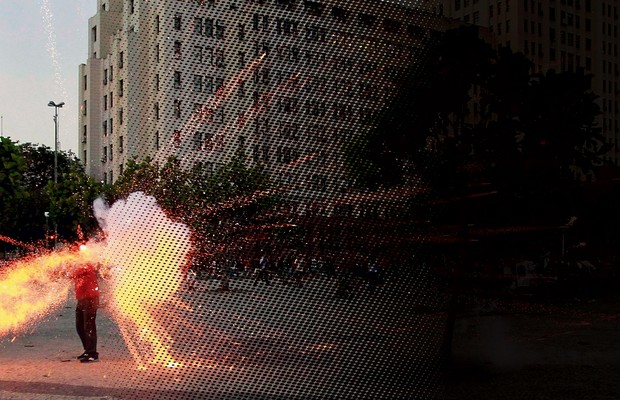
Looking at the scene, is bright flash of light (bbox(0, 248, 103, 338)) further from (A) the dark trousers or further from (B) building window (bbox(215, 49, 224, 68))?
(B) building window (bbox(215, 49, 224, 68))

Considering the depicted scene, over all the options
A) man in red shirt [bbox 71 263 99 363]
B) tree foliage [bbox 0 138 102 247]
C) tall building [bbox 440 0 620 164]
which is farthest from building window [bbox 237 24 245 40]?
tall building [bbox 440 0 620 164]

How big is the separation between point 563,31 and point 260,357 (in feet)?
199

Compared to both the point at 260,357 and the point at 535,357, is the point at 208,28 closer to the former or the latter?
the point at 260,357

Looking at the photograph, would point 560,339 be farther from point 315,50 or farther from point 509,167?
point 315,50

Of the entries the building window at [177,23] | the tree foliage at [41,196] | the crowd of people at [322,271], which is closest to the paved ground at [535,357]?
the crowd of people at [322,271]

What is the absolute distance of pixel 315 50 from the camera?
7707 millimetres

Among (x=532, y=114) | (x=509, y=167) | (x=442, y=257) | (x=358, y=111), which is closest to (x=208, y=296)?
(x=532, y=114)

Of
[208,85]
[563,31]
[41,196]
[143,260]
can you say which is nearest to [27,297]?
[143,260]

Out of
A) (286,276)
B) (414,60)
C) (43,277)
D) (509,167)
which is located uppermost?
(414,60)

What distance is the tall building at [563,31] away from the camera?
211ft

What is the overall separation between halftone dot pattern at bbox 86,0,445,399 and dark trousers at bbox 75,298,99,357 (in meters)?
0.68

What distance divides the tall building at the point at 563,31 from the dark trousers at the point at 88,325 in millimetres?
47764

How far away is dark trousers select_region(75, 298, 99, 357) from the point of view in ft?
33.6

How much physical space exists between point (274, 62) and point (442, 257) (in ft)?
11.0
